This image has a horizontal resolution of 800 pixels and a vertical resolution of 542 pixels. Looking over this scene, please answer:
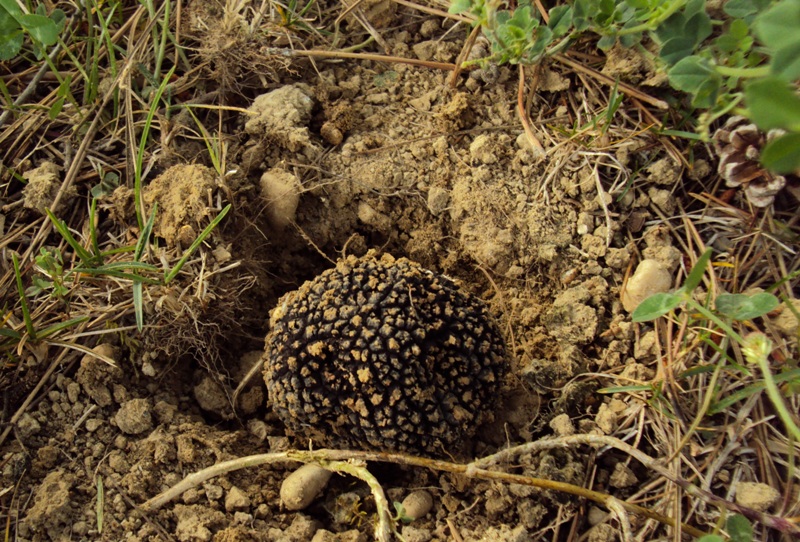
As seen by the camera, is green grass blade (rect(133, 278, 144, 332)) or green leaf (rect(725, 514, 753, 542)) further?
green grass blade (rect(133, 278, 144, 332))

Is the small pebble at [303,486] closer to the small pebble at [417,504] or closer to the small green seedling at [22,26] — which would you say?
the small pebble at [417,504]

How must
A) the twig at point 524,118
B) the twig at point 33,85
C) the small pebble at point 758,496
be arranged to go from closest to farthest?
the small pebble at point 758,496
the twig at point 524,118
the twig at point 33,85

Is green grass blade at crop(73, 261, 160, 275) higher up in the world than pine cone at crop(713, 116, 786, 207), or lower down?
lower down

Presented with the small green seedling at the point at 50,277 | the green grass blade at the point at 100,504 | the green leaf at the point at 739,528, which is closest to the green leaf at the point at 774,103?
the green leaf at the point at 739,528

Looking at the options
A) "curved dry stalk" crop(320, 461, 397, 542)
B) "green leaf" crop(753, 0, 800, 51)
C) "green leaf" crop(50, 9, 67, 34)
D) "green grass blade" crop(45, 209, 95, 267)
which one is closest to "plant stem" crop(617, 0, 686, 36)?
"green leaf" crop(753, 0, 800, 51)

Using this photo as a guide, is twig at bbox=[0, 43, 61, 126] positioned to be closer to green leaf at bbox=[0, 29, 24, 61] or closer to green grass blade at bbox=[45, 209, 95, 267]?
green leaf at bbox=[0, 29, 24, 61]
